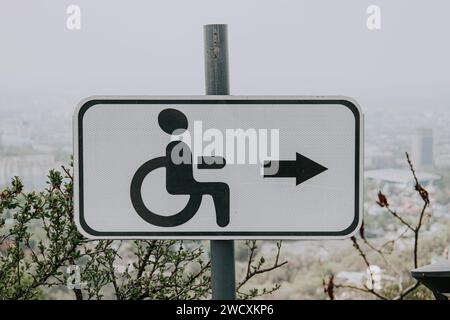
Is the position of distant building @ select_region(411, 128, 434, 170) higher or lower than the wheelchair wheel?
higher

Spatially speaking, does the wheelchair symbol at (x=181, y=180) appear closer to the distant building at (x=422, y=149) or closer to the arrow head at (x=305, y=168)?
the arrow head at (x=305, y=168)

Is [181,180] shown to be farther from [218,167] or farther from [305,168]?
[305,168]

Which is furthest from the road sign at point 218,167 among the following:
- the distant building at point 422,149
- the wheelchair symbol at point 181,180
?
the distant building at point 422,149

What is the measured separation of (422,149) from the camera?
3.70 m

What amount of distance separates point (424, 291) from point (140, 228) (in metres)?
2.82

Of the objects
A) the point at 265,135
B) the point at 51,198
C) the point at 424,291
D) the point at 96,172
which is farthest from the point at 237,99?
the point at 424,291

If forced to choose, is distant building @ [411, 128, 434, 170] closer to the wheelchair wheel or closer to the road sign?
the road sign

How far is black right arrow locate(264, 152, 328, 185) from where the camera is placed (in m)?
1.78

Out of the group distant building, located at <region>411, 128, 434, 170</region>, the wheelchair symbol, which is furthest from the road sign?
distant building, located at <region>411, 128, 434, 170</region>

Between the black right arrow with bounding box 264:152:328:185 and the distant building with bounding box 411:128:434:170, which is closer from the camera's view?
the black right arrow with bounding box 264:152:328:185

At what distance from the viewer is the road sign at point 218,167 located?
1.77 meters

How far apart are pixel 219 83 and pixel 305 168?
0.29 m
